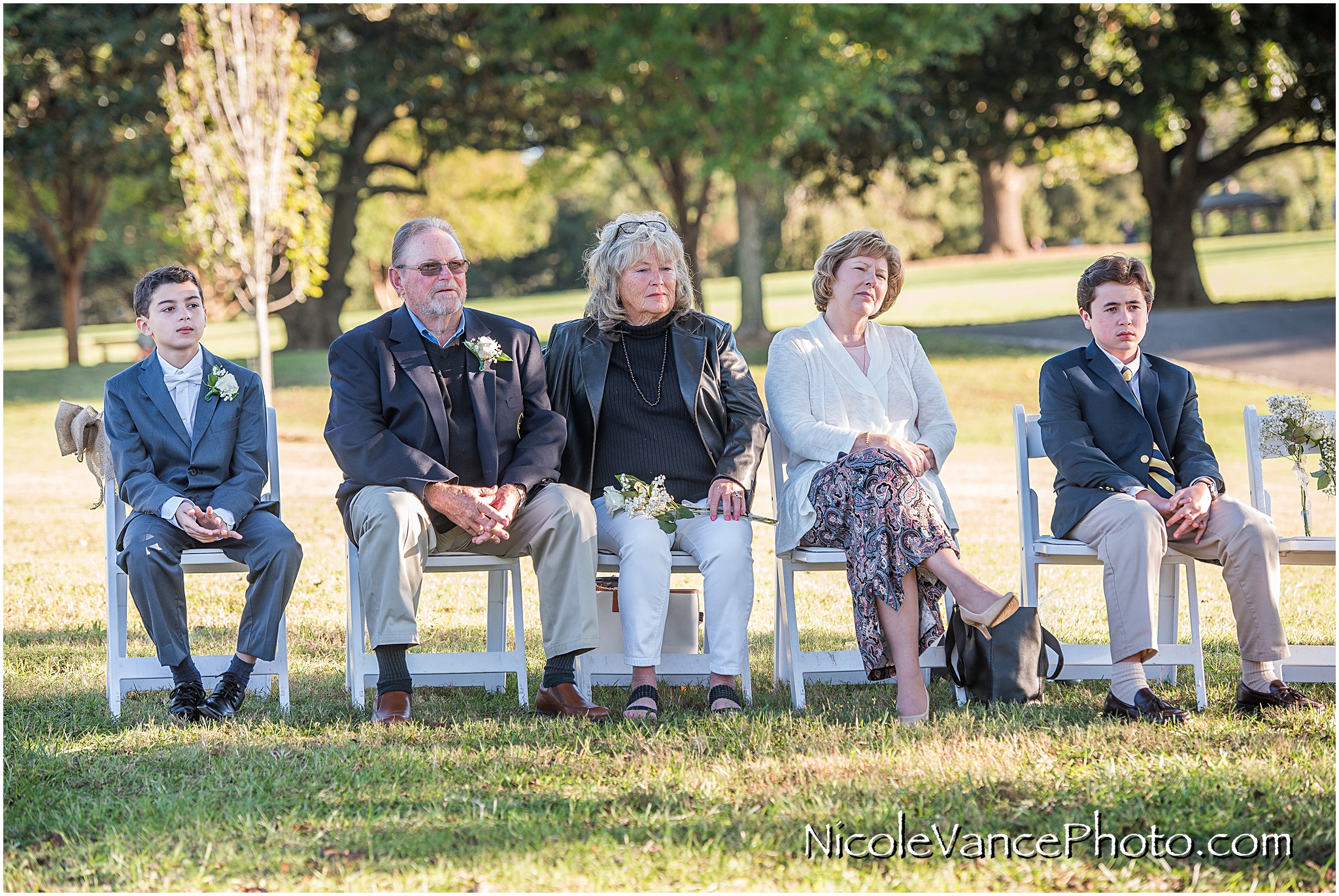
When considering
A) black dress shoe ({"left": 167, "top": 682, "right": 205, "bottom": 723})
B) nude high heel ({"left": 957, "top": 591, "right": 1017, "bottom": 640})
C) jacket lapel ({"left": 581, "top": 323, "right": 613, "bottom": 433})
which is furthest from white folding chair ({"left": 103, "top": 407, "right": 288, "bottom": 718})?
nude high heel ({"left": 957, "top": 591, "right": 1017, "bottom": 640})

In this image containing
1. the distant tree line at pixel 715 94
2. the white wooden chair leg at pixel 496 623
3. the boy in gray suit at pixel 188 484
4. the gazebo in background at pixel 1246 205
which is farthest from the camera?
the gazebo in background at pixel 1246 205

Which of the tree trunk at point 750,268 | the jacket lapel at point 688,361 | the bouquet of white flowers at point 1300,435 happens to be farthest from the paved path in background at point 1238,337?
the jacket lapel at point 688,361

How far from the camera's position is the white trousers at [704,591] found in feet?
14.5

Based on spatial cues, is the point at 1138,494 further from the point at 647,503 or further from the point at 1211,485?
the point at 647,503

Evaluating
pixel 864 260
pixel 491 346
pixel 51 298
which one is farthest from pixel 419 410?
pixel 51 298

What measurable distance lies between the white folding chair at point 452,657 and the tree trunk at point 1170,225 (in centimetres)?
2059

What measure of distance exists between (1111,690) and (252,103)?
10812 mm

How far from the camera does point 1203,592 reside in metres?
6.59

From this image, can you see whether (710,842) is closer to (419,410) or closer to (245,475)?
(419,410)

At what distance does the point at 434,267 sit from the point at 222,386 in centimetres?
92

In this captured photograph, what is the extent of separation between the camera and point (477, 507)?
4.39m

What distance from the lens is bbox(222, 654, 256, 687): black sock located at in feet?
14.5

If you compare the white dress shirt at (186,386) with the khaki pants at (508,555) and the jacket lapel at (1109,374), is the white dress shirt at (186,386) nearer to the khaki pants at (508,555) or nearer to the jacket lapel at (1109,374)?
the khaki pants at (508,555)

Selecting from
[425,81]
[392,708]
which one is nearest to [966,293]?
[425,81]
